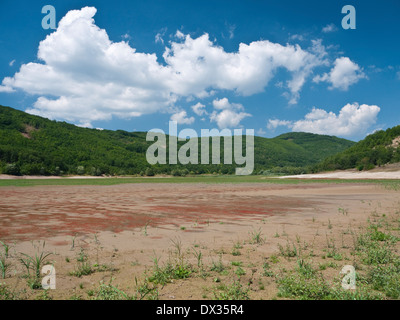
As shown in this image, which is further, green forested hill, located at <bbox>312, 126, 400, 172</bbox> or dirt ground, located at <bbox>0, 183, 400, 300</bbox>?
green forested hill, located at <bbox>312, 126, 400, 172</bbox>

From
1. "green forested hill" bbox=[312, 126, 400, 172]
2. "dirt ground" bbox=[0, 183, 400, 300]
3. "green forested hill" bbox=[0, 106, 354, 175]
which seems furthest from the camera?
"green forested hill" bbox=[0, 106, 354, 175]

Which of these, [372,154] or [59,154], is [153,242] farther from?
[59,154]

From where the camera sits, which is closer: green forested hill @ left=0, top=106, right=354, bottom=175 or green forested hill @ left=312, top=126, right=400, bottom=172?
green forested hill @ left=312, top=126, right=400, bottom=172

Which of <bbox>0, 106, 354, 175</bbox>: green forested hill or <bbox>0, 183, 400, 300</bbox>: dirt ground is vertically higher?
<bbox>0, 106, 354, 175</bbox>: green forested hill

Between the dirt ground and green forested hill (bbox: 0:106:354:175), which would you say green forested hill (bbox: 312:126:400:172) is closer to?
green forested hill (bbox: 0:106:354:175)

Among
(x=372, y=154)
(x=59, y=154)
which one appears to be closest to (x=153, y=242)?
(x=372, y=154)

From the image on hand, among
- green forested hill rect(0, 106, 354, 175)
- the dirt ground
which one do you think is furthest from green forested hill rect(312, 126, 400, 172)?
the dirt ground

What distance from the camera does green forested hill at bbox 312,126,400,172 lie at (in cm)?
7450

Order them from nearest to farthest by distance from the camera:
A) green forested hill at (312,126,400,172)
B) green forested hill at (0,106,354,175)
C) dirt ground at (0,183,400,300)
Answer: dirt ground at (0,183,400,300) → green forested hill at (312,126,400,172) → green forested hill at (0,106,354,175)

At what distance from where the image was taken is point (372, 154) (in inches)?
3091

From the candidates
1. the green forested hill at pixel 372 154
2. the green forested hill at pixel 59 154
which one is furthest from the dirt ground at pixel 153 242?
the green forested hill at pixel 59 154

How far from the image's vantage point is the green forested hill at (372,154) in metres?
74.5

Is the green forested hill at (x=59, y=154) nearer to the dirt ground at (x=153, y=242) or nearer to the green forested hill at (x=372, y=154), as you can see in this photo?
the green forested hill at (x=372, y=154)
